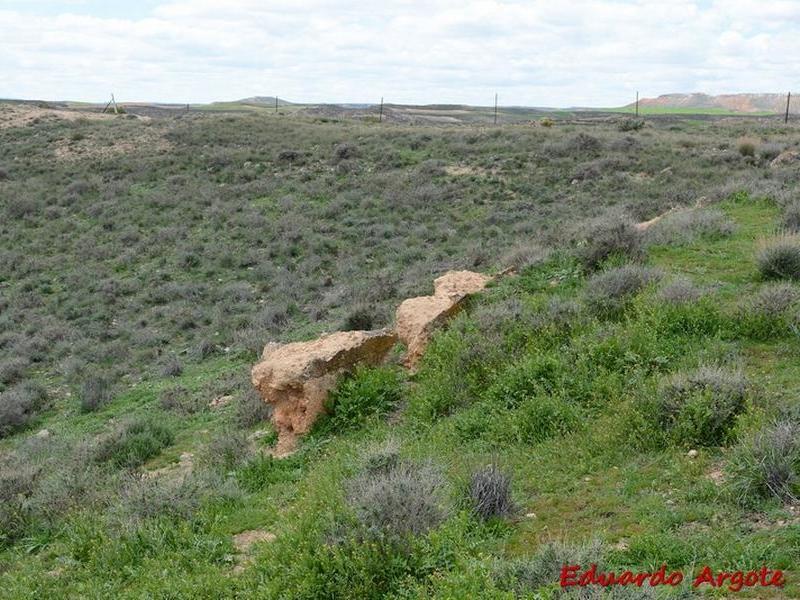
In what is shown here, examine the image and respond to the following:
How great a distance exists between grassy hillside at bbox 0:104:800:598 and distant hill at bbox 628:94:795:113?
118564 millimetres

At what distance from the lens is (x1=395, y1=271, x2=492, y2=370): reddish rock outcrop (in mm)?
8641

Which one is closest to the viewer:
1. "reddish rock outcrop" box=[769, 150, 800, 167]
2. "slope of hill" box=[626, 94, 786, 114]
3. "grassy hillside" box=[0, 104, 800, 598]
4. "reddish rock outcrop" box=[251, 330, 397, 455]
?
"grassy hillside" box=[0, 104, 800, 598]

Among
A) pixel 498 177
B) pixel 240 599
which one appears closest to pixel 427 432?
pixel 240 599

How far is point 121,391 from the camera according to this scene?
1203 cm

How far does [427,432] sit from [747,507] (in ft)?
10.4

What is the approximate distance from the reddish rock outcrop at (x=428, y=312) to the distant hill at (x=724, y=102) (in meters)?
122

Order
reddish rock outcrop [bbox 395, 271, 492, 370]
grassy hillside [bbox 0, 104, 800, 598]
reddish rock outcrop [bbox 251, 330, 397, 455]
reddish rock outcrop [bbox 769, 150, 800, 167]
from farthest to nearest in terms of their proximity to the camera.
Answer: reddish rock outcrop [bbox 769, 150, 800, 167]
reddish rock outcrop [bbox 395, 271, 492, 370]
reddish rock outcrop [bbox 251, 330, 397, 455]
grassy hillside [bbox 0, 104, 800, 598]

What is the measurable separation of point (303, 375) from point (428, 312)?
1934 millimetres

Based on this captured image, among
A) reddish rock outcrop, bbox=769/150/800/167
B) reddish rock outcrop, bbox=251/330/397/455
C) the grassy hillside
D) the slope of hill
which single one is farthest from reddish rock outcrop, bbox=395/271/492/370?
the slope of hill

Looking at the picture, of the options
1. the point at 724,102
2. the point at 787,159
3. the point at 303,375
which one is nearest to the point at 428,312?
the point at 303,375

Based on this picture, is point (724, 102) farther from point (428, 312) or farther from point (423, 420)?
point (423, 420)

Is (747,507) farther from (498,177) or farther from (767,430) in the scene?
(498,177)

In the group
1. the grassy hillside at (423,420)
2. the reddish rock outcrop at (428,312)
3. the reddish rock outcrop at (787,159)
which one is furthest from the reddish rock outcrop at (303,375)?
the reddish rock outcrop at (787,159)

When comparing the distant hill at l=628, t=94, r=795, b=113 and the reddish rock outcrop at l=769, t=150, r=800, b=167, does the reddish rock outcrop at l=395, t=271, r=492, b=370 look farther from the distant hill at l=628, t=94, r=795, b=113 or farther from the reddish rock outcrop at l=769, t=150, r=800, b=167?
the distant hill at l=628, t=94, r=795, b=113
